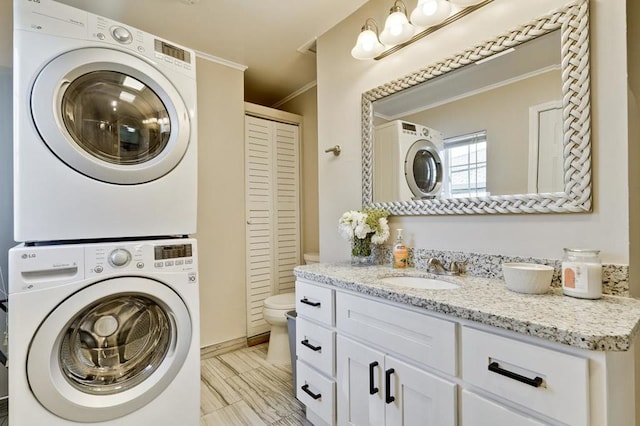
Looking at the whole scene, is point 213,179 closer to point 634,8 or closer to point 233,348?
point 233,348

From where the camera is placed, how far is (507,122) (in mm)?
1272

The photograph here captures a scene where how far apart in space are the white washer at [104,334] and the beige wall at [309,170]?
5.35 feet

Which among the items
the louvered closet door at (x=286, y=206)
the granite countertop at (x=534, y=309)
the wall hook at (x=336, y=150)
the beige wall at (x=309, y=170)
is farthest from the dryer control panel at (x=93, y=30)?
the beige wall at (x=309, y=170)

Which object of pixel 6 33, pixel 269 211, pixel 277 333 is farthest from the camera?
pixel 269 211

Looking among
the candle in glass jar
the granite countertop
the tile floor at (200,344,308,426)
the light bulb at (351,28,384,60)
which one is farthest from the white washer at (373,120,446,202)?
the tile floor at (200,344,308,426)

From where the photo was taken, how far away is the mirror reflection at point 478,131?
1153 mm

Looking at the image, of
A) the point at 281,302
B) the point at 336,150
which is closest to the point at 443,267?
the point at 336,150

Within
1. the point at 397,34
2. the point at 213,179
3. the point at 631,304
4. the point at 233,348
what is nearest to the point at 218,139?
the point at 213,179

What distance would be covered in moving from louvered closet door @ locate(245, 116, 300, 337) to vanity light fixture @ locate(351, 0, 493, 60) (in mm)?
1325

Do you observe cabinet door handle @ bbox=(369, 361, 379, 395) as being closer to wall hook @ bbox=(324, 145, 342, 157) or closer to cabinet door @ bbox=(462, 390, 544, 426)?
cabinet door @ bbox=(462, 390, 544, 426)

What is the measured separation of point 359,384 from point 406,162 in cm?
111

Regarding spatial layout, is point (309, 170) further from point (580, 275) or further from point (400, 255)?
point (580, 275)

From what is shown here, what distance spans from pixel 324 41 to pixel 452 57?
3.41 feet

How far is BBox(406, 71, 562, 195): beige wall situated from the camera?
3.86 ft
